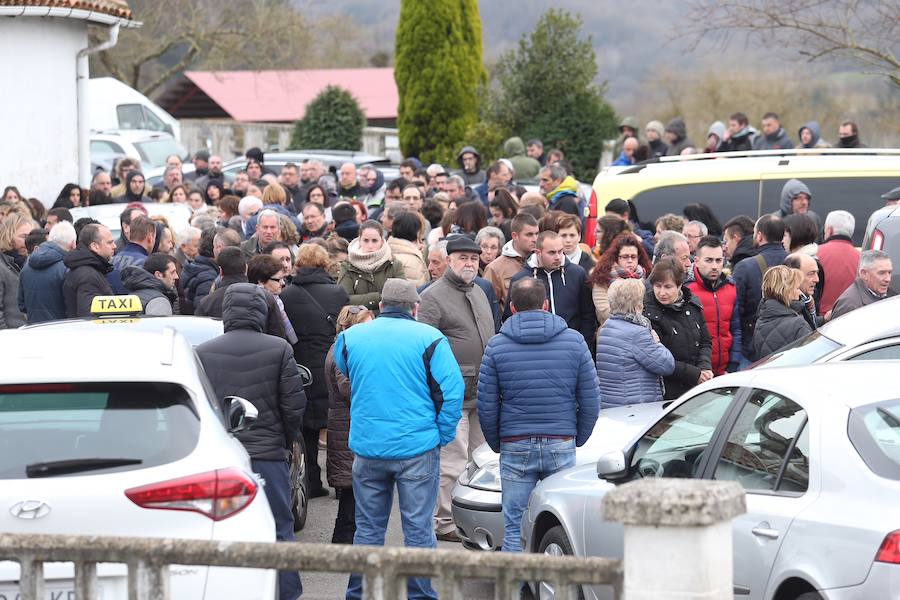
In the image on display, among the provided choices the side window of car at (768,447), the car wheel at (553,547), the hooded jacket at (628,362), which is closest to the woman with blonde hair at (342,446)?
the car wheel at (553,547)

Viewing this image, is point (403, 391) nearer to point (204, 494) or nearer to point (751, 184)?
point (204, 494)

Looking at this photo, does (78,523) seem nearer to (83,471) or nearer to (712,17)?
(83,471)

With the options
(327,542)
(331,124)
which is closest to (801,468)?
(327,542)

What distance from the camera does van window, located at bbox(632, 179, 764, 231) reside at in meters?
13.6

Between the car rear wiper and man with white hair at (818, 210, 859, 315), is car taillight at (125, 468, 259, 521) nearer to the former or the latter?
the car rear wiper

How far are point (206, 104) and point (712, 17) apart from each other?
147ft

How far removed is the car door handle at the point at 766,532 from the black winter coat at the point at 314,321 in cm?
463

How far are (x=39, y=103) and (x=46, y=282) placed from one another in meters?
8.60

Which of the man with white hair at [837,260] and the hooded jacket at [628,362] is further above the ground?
the man with white hair at [837,260]

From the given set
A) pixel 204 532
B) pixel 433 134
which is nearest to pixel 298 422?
pixel 204 532

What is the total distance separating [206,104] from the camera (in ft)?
204

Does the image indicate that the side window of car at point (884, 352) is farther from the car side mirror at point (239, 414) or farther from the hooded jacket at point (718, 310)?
the car side mirror at point (239, 414)

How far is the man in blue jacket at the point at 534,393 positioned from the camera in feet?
23.8

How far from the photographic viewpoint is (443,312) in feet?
29.2
